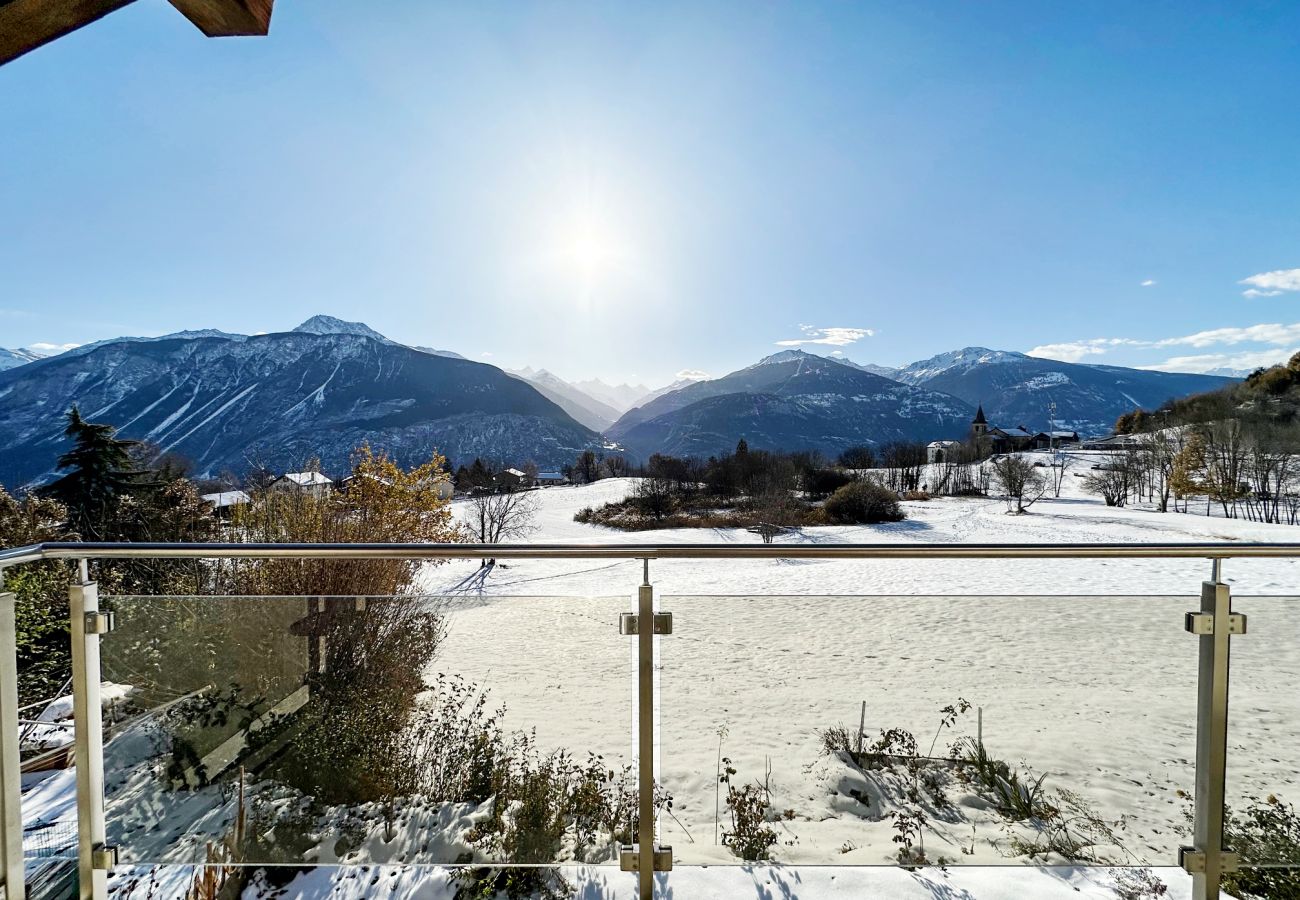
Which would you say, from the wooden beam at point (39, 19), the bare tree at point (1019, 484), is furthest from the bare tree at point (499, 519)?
the bare tree at point (1019, 484)

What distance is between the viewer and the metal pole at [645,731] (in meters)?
1.79

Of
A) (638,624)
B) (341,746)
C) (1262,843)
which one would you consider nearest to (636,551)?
(638,624)

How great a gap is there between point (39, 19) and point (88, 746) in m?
2.12

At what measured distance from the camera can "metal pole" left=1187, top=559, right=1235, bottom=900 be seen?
1769mm

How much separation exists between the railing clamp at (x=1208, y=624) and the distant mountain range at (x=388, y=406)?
85.2 m

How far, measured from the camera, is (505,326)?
32.2 meters

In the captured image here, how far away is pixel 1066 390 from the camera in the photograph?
527 feet

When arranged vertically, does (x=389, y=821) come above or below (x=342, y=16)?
below

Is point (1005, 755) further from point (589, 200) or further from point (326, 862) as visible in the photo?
point (589, 200)

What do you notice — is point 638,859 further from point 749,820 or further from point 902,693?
point 902,693

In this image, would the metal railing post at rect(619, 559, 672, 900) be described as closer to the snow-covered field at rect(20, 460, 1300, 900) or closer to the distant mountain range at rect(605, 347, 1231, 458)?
the snow-covered field at rect(20, 460, 1300, 900)

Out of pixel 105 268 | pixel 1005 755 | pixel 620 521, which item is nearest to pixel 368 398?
pixel 105 268

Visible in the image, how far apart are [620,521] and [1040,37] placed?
2907cm

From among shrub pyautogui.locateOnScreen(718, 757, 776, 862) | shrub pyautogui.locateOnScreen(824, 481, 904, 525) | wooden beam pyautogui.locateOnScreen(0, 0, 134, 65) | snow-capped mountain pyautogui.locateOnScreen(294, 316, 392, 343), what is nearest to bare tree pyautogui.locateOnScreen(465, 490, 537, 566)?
shrub pyautogui.locateOnScreen(824, 481, 904, 525)
